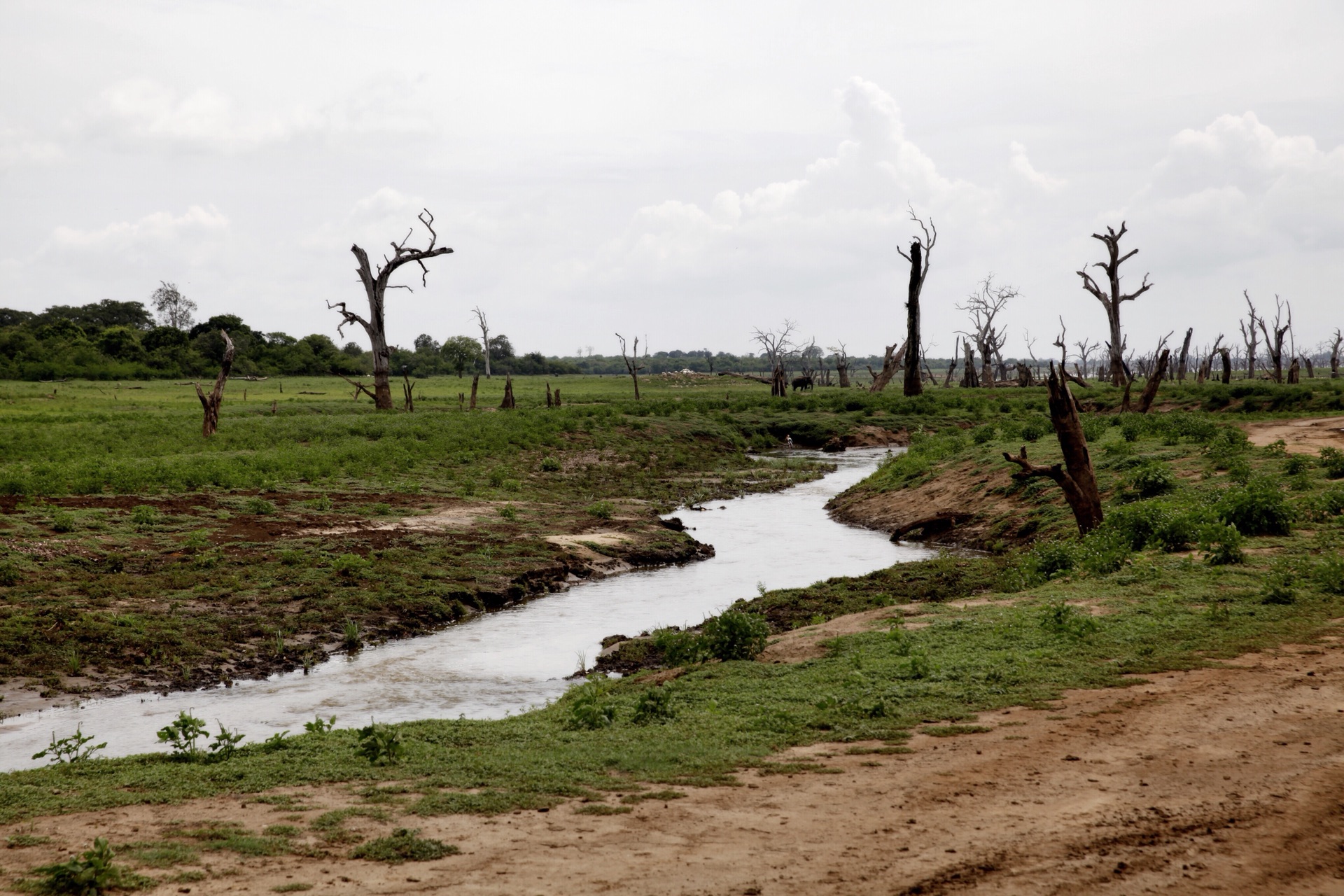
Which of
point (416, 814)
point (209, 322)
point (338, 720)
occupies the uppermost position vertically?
point (209, 322)

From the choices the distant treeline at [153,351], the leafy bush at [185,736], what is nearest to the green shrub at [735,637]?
the leafy bush at [185,736]

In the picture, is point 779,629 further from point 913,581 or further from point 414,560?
point 414,560

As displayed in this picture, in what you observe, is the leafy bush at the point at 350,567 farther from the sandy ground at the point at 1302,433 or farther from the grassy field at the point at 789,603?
the sandy ground at the point at 1302,433

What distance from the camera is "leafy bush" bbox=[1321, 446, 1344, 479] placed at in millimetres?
16578

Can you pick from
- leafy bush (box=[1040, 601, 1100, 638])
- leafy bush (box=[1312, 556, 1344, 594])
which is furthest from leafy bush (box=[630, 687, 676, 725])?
leafy bush (box=[1312, 556, 1344, 594])

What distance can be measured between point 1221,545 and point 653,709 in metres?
8.21

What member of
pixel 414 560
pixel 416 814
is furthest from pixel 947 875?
pixel 414 560

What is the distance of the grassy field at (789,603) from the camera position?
25.0 feet

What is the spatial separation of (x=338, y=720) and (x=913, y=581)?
347 inches

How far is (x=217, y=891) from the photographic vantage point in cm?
536

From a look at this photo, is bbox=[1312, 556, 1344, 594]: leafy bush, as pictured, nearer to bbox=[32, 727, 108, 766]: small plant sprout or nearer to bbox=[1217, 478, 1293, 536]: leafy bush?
bbox=[1217, 478, 1293, 536]: leafy bush

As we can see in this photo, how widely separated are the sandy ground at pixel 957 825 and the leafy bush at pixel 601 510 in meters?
15.4

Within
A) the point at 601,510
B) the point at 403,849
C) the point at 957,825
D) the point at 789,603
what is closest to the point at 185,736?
the point at 403,849

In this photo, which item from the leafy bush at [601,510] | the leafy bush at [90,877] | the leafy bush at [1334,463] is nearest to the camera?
the leafy bush at [90,877]
